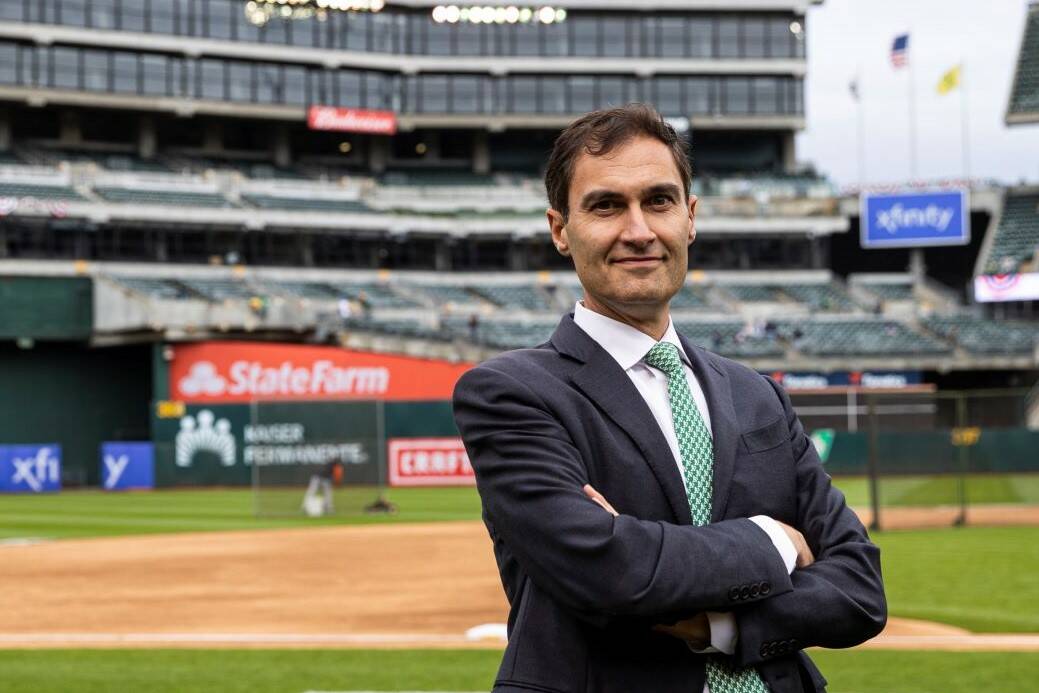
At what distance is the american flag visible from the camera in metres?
60.8

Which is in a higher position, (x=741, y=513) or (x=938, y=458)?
(x=741, y=513)

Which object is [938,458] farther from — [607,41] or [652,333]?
[607,41]

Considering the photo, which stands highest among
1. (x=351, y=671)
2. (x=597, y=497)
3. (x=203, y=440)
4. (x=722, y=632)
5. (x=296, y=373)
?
(x=597, y=497)

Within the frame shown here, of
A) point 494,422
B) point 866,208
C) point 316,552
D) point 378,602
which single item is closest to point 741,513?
point 494,422

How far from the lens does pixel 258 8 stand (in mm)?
63875

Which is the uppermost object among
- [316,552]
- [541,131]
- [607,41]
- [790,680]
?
[607,41]

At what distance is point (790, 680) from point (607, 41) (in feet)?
221

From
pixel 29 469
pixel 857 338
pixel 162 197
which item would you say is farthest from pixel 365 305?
pixel 857 338

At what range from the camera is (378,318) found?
184ft

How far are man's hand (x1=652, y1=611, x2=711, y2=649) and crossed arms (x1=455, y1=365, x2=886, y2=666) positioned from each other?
1.4 inches

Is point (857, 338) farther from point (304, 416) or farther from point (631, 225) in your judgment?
point (631, 225)

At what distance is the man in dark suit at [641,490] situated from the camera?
10.1 ft

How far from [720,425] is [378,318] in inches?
2097

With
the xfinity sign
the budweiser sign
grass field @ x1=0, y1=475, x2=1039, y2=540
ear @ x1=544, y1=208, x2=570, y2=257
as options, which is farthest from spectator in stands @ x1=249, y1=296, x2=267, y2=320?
ear @ x1=544, y1=208, x2=570, y2=257
